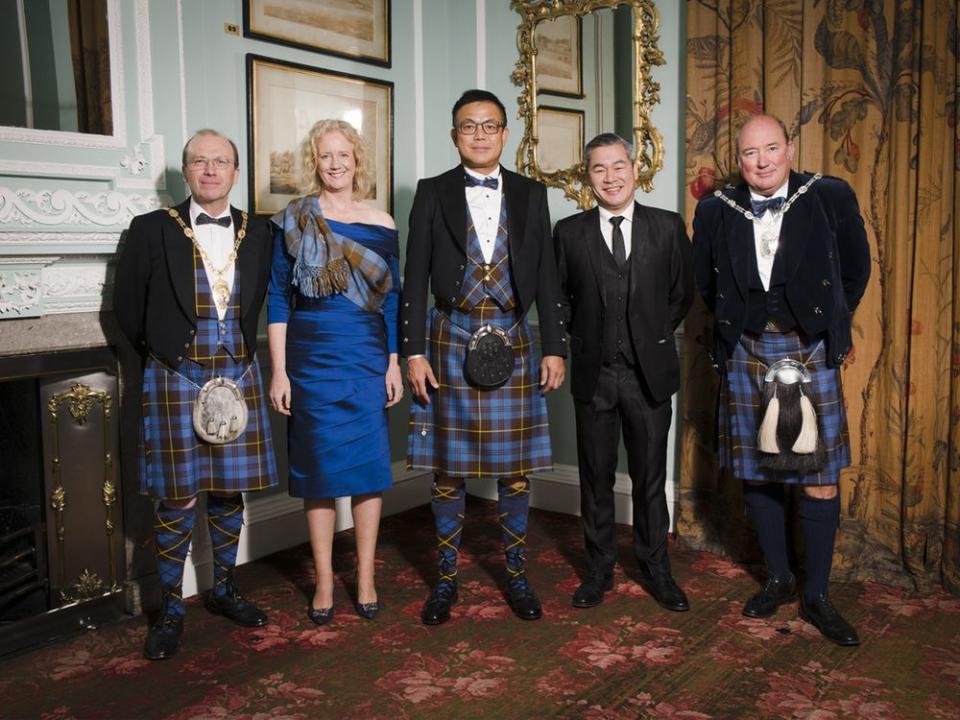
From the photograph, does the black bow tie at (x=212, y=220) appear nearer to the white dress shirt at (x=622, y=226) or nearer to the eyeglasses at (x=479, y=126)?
the eyeglasses at (x=479, y=126)

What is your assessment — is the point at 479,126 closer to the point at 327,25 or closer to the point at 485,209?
the point at 485,209

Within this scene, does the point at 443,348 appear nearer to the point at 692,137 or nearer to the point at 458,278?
the point at 458,278

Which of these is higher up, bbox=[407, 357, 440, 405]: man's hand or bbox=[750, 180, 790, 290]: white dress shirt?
bbox=[750, 180, 790, 290]: white dress shirt

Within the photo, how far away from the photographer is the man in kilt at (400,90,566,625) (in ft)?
8.95

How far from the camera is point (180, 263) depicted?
262 cm

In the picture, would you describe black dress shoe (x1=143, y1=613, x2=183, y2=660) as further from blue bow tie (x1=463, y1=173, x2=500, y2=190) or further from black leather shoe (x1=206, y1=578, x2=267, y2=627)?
blue bow tie (x1=463, y1=173, x2=500, y2=190)

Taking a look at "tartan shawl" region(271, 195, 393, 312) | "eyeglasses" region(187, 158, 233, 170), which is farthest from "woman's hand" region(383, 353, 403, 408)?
"eyeglasses" region(187, 158, 233, 170)

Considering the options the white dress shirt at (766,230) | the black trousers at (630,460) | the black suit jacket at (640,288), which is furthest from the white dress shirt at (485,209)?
the white dress shirt at (766,230)

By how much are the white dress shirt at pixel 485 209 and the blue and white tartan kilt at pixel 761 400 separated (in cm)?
80

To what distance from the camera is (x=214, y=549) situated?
9.42 feet

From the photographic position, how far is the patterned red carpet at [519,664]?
2332mm

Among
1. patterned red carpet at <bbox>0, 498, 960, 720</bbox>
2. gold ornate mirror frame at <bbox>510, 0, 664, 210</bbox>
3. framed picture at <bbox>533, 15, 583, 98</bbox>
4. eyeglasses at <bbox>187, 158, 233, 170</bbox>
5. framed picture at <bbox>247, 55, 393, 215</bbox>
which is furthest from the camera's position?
framed picture at <bbox>533, 15, 583, 98</bbox>

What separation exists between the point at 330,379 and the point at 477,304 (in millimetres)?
481

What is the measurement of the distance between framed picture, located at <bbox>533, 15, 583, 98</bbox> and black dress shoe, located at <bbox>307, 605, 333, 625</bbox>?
2237mm
